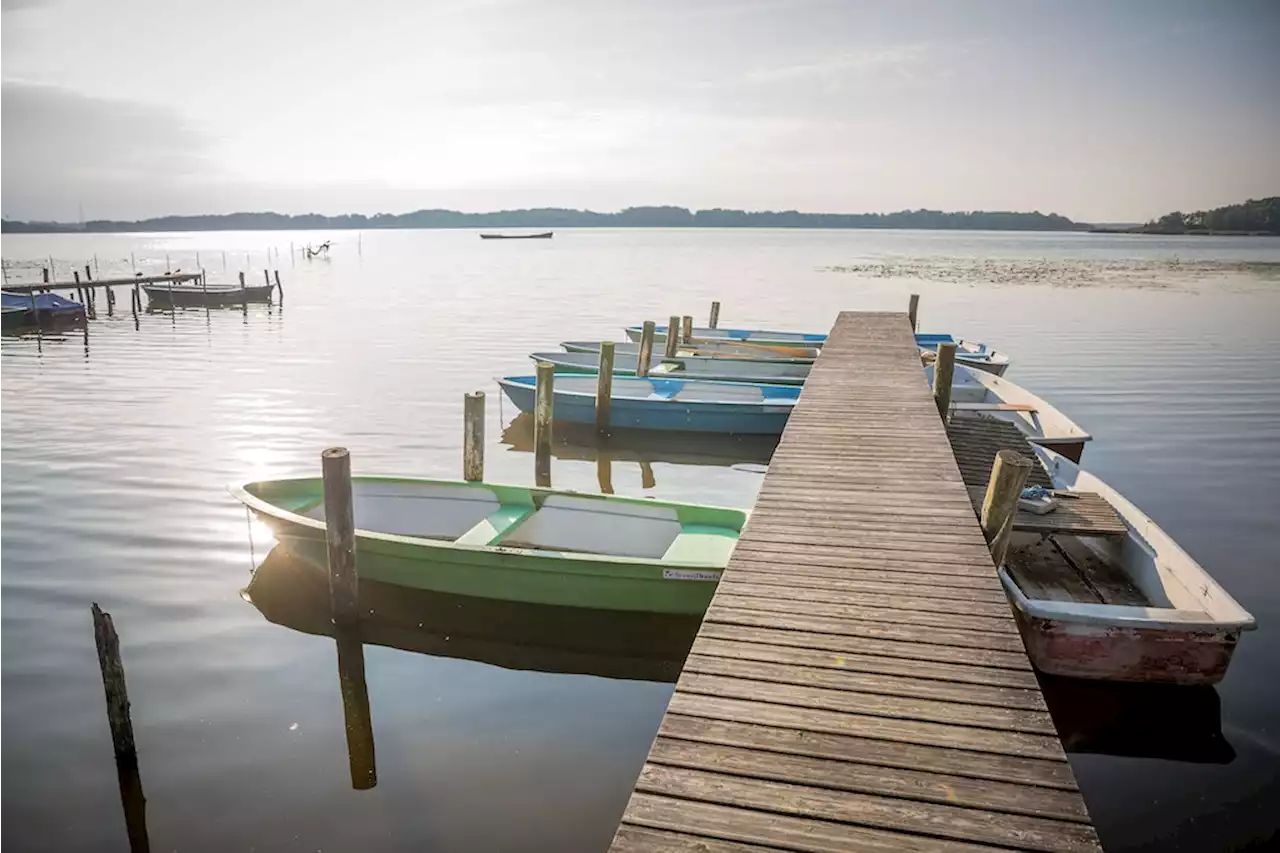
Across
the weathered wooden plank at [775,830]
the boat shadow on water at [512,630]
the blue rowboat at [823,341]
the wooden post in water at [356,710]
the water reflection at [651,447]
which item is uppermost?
the blue rowboat at [823,341]

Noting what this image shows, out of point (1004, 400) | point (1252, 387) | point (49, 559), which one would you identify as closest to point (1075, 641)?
point (1004, 400)

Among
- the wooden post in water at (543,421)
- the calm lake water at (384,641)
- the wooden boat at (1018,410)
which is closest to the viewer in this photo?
the calm lake water at (384,641)

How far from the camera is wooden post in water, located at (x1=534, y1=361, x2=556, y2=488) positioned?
13.6 metres

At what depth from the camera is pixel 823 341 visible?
893 inches

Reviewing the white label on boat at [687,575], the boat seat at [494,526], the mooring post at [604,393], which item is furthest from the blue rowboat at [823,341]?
the white label on boat at [687,575]

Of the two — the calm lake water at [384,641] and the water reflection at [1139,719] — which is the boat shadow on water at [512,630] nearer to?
the calm lake water at [384,641]

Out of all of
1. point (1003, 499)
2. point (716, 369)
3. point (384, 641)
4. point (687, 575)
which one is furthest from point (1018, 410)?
point (384, 641)

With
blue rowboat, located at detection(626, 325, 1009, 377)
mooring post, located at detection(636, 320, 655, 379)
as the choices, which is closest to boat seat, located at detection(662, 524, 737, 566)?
mooring post, located at detection(636, 320, 655, 379)

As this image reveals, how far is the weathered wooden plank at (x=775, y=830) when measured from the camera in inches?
141

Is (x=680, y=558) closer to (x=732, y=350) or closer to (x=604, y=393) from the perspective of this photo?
(x=604, y=393)

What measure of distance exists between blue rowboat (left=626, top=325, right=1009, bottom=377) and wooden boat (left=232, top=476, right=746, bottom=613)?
1285 cm

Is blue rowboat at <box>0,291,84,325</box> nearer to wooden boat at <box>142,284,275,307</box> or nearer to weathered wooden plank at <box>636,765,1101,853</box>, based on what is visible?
wooden boat at <box>142,284,275,307</box>

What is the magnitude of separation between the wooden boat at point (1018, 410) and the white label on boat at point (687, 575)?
7.33 m

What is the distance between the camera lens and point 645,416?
16.7 meters
